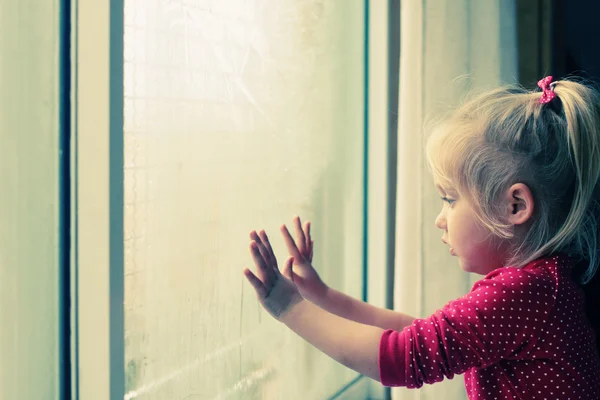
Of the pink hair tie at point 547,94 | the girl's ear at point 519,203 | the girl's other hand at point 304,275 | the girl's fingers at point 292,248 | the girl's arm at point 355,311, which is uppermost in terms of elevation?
the pink hair tie at point 547,94

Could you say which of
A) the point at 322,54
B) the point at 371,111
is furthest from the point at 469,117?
the point at 371,111

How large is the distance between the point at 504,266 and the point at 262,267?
1.29ft

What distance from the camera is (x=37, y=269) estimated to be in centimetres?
77

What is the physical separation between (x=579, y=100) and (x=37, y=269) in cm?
83

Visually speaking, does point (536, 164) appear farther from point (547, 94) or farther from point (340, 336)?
point (340, 336)

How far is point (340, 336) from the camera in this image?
0.89 meters

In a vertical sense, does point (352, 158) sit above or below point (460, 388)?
above

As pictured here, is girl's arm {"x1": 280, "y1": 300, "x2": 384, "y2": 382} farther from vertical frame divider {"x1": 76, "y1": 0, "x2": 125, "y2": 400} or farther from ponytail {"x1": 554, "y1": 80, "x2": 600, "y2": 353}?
ponytail {"x1": 554, "y1": 80, "x2": 600, "y2": 353}

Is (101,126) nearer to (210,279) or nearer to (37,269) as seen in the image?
(37,269)

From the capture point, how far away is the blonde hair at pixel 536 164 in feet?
3.13

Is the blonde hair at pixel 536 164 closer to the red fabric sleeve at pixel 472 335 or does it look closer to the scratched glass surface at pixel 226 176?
the red fabric sleeve at pixel 472 335

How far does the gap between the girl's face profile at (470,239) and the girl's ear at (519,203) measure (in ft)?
Result: 0.16

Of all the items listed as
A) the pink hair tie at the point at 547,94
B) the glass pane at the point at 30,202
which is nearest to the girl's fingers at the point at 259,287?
the glass pane at the point at 30,202

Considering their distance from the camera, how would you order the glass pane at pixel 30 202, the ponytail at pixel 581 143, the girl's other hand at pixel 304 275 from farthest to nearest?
the girl's other hand at pixel 304 275
the ponytail at pixel 581 143
the glass pane at pixel 30 202
